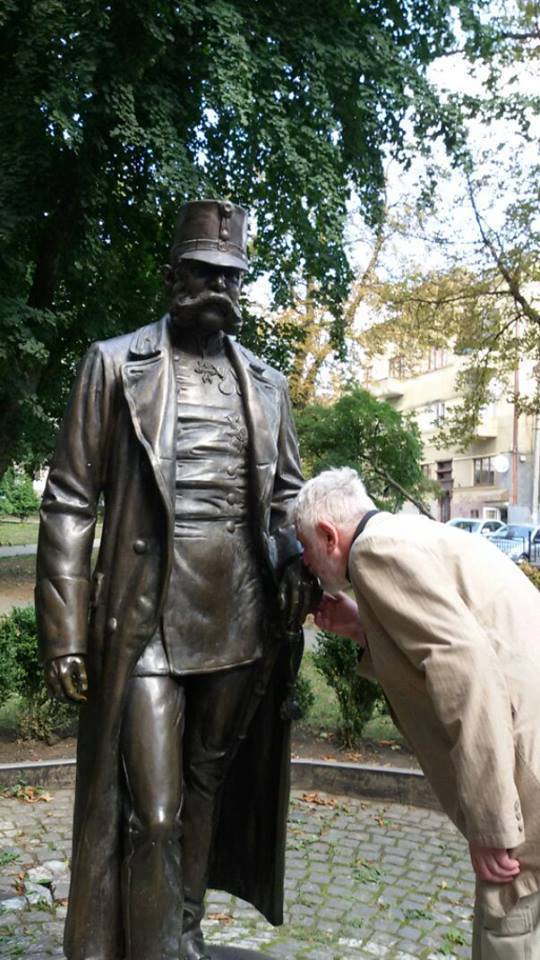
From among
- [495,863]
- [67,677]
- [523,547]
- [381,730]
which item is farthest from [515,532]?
[495,863]

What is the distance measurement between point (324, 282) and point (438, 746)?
8744 millimetres

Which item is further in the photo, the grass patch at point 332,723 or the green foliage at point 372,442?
the green foliage at point 372,442

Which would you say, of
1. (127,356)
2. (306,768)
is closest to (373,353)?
(306,768)

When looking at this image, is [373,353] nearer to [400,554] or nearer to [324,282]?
[324,282]

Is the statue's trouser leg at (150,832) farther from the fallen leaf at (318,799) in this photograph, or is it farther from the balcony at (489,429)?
the balcony at (489,429)

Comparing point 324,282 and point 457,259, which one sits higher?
point 457,259

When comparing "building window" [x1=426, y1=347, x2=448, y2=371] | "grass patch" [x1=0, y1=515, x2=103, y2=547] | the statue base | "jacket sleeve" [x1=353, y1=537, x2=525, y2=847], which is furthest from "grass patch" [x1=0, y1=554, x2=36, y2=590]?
"building window" [x1=426, y1=347, x2=448, y2=371]

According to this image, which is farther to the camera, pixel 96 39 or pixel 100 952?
pixel 96 39

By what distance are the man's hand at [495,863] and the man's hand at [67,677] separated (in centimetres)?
122

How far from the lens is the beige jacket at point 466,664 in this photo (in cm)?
223

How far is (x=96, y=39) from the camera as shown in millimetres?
8453

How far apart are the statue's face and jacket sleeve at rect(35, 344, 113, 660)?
12.2 inches

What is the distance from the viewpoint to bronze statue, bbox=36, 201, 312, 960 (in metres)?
2.90

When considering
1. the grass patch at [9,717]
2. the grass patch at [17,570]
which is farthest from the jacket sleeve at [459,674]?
the grass patch at [17,570]
